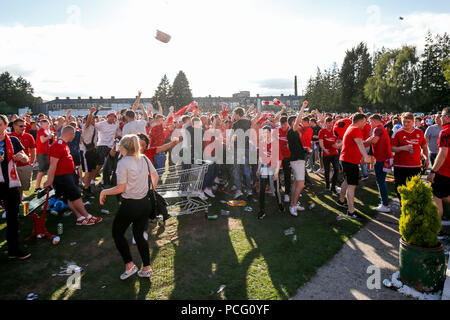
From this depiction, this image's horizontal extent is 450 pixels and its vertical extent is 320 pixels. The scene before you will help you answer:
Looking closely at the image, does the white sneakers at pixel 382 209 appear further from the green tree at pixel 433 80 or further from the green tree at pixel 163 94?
the green tree at pixel 163 94

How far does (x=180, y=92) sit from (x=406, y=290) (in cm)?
7347

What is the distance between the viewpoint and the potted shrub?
3.48m

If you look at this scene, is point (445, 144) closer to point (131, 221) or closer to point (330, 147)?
point (330, 147)

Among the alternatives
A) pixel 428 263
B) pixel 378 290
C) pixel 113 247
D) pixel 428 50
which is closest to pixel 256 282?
pixel 378 290

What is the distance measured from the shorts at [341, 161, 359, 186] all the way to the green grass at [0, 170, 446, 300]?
894 millimetres

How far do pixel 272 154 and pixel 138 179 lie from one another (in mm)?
3431

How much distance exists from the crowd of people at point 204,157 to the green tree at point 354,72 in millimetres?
64680

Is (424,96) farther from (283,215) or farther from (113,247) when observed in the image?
(113,247)

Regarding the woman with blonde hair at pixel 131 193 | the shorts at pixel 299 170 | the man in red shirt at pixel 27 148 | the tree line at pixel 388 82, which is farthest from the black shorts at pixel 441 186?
the tree line at pixel 388 82

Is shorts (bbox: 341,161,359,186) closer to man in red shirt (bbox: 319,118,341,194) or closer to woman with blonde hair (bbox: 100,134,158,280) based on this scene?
man in red shirt (bbox: 319,118,341,194)

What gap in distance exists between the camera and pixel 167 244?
17.1 ft

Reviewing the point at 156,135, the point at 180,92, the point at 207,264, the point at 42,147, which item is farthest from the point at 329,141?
the point at 180,92

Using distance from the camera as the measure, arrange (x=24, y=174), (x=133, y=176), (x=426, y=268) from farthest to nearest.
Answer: (x=24, y=174)
(x=133, y=176)
(x=426, y=268)

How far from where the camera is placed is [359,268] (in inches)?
164
